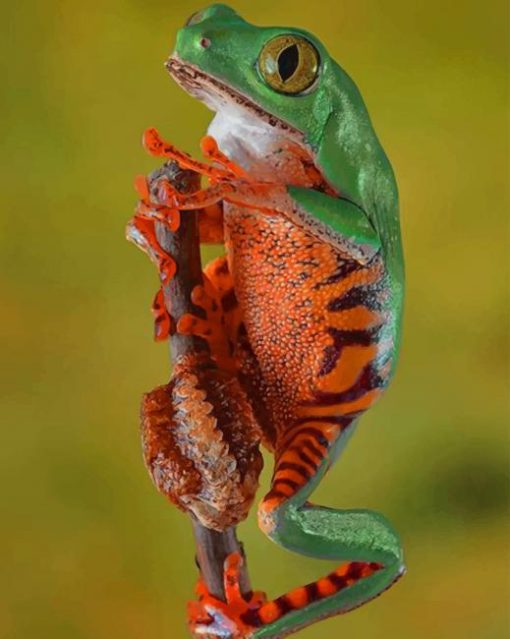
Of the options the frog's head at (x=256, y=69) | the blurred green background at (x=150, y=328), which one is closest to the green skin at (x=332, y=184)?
the frog's head at (x=256, y=69)

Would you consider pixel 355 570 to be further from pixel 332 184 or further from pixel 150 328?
pixel 150 328

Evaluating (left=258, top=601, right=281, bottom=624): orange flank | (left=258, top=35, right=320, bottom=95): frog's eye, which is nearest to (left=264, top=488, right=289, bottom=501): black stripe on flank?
(left=258, top=601, right=281, bottom=624): orange flank

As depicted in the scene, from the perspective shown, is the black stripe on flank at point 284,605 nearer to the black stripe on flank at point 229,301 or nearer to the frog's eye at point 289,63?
the black stripe on flank at point 229,301

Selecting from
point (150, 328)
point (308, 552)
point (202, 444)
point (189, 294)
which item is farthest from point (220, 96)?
point (150, 328)

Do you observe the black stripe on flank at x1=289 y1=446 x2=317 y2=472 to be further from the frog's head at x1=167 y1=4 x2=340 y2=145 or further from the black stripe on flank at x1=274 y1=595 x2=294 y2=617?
the frog's head at x1=167 y1=4 x2=340 y2=145

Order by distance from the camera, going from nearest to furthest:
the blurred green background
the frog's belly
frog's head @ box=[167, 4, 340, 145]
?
1. frog's head @ box=[167, 4, 340, 145]
2. the frog's belly
3. the blurred green background

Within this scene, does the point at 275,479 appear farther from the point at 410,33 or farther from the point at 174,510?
the point at 410,33
